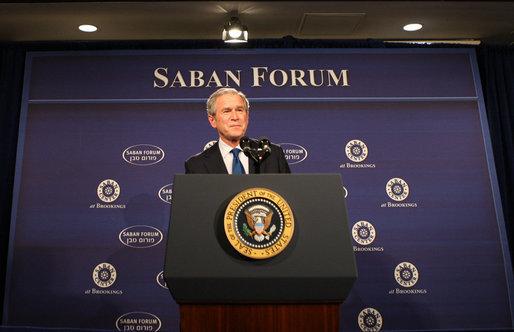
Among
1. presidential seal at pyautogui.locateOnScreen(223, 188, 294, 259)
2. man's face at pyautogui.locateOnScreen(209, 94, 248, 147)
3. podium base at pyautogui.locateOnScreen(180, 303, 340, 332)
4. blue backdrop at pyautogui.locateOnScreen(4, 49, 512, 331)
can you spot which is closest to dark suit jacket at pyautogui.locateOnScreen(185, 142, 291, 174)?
man's face at pyautogui.locateOnScreen(209, 94, 248, 147)

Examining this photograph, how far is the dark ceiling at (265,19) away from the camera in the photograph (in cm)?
336

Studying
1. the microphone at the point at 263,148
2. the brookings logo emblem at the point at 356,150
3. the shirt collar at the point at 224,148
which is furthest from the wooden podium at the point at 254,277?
the brookings logo emblem at the point at 356,150

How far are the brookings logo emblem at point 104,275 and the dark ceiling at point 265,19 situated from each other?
7.23ft

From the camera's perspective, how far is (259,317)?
90cm

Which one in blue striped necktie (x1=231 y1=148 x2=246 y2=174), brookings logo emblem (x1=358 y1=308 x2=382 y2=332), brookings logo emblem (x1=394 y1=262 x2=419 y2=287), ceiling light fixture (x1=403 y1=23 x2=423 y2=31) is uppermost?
ceiling light fixture (x1=403 y1=23 x2=423 y2=31)

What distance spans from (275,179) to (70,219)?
3.01 meters

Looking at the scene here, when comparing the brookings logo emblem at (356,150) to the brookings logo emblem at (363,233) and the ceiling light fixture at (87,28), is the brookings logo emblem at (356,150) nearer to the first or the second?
the brookings logo emblem at (363,233)

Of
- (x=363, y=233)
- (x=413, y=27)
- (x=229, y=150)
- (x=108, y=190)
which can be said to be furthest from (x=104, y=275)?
(x=413, y=27)

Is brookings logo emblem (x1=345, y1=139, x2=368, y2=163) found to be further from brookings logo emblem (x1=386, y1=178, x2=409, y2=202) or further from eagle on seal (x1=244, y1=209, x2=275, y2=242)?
eagle on seal (x1=244, y1=209, x2=275, y2=242)

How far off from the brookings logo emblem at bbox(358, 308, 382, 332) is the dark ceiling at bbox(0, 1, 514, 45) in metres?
2.60

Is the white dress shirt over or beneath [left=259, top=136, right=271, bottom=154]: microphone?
over

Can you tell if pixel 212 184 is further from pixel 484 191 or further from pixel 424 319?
pixel 484 191

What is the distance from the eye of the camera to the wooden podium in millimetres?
897

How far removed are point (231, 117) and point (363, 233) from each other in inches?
73.0
